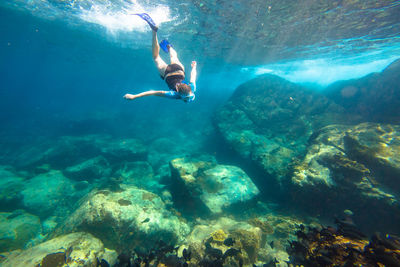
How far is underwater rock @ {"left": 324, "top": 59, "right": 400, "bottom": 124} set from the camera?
11.8 m

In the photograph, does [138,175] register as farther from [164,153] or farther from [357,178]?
Answer: [357,178]

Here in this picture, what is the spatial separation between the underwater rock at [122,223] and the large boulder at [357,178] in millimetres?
5973

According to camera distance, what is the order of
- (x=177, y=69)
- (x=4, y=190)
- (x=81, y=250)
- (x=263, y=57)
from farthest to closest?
1. (x=263, y=57)
2. (x=4, y=190)
3. (x=177, y=69)
4. (x=81, y=250)

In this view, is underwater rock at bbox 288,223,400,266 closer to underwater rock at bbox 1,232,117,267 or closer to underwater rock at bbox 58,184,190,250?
underwater rock at bbox 58,184,190,250

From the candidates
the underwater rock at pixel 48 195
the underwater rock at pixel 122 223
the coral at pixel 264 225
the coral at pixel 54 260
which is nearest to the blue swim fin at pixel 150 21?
the underwater rock at pixel 122 223

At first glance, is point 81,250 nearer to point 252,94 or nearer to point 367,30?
point 252,94

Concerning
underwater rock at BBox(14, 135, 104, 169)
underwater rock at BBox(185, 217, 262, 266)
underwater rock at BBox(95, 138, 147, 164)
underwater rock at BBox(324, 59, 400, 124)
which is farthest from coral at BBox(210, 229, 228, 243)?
underwater rock at BBox(14, 135, 104, 169)

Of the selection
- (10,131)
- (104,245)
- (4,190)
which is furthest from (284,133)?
(10,131)

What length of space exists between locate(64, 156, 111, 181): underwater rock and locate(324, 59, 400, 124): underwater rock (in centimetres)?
2099

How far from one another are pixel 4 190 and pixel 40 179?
151 cm

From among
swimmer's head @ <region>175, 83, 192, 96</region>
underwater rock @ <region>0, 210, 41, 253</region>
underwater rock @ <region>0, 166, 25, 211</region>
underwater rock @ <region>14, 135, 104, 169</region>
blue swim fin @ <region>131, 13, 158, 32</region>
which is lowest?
underwater rock @ <region>0, 210, 41, 253</region>

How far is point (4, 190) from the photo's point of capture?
9281 mm

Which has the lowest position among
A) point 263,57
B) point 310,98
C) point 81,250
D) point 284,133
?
point 81,250

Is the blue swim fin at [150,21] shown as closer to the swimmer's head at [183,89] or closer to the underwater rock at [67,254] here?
the swimmer's head at [183,89]
